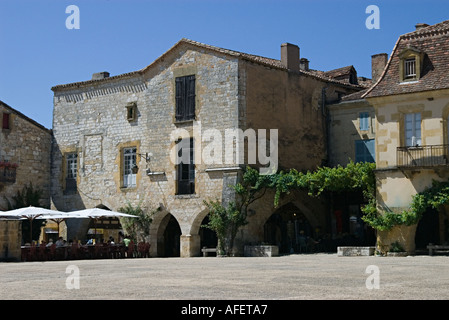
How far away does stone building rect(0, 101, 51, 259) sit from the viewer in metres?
33.7

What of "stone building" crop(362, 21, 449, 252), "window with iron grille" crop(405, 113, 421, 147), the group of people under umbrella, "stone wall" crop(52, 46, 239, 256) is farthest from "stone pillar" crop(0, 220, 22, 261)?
"window with iron grille" crop(405, 113, 421, 147)

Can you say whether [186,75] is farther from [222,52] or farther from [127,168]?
[127,168]

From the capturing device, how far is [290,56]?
105ft

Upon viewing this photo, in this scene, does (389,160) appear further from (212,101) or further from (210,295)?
(210,295)

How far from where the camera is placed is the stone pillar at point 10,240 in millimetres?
22848

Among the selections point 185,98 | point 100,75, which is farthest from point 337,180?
point 100,75

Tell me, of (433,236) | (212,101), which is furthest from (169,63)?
(433,236)

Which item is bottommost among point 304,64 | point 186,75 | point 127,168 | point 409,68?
point 127,168

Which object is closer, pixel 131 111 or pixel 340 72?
pixel 131 111

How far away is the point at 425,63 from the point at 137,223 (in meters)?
13.6

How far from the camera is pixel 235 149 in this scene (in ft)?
95.6

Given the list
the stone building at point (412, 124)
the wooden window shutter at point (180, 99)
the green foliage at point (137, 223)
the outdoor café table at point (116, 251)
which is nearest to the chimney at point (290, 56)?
the wooden window shutter at point (180, 99)

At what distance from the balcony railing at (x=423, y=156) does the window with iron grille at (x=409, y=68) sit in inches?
102

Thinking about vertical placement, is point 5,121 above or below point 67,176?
above
